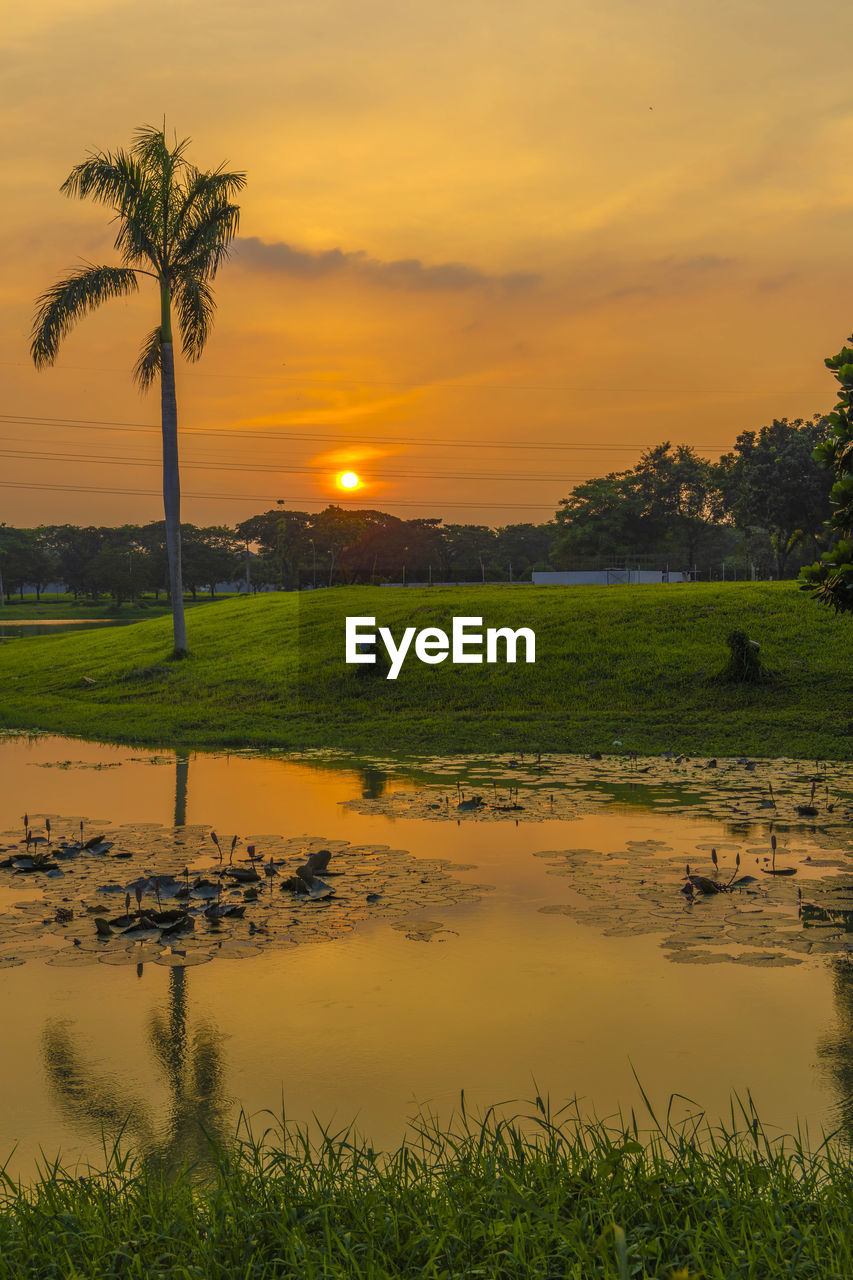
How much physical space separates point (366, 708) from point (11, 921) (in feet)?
46.7

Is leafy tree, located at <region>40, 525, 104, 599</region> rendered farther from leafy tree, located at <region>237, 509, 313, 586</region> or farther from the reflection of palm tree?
the reflection of palm tree

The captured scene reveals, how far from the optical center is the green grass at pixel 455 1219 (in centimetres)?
371

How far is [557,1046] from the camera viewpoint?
241 inches

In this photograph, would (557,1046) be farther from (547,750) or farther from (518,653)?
(518,653)

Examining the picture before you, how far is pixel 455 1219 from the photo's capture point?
12.9ft

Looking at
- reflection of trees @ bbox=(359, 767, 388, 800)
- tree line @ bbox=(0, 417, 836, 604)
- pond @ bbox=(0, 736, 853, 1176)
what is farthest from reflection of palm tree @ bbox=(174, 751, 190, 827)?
tree line @ bbox=(0, 417, 836, 604)

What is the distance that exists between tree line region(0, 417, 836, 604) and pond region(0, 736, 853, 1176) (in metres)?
52.9

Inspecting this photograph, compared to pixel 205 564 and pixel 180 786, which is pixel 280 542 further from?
pixel 180 786

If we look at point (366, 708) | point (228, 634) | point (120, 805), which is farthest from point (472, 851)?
point (228, 634)

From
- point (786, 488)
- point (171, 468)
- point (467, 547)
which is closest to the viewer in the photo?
point (171, 468)

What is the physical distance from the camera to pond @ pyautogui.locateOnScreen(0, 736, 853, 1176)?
557cm

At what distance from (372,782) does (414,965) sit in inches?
317

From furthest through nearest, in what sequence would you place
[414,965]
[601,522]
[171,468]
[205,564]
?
[205,564] → [601,522] → [171,468] → [414,965]

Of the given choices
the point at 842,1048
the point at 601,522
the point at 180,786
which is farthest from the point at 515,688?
the point at 601,522
